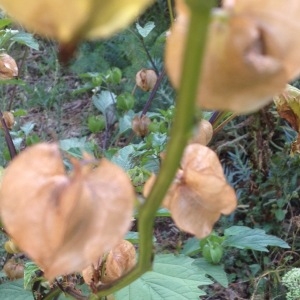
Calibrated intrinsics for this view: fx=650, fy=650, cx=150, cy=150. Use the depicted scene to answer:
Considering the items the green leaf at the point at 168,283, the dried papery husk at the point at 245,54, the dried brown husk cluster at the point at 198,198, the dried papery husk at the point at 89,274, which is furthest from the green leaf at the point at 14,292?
the dried papery husk at the point at 245,54

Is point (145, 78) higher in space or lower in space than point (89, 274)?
lower

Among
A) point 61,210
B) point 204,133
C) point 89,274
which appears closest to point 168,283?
point 204,133

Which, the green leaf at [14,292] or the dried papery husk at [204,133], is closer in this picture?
the dried papery husk at [204,133]

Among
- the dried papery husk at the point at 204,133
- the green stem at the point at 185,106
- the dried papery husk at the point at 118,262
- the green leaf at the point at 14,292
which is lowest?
the green leaf at the point at 14,292

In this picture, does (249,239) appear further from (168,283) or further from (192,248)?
(168,283)

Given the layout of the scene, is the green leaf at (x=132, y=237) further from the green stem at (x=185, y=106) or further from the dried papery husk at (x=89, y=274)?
the green stem at (x=185, y=106)

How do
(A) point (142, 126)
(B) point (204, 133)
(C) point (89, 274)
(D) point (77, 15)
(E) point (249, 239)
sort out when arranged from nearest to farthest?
1. (D) point (77, 15)
2. (C) point (89, 274)
3. (B) point (204, 133)
4. (E) point (249, 239)
5. (A) point (142, 126)

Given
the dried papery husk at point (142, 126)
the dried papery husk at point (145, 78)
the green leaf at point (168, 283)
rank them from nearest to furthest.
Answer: the green leaf at point (168, 283) → the dried papery husk at point (142, 126) → the dried papery husk at point (145, 78)
